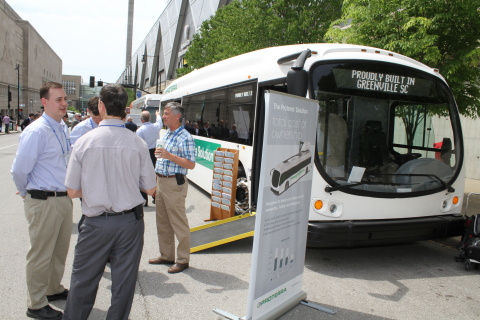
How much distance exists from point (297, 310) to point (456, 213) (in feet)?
10.5

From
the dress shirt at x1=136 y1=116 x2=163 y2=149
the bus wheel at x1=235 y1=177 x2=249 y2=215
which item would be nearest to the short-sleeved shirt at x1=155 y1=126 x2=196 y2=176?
the bus wheel at x1=235 y1=177 x2=249 y2=215

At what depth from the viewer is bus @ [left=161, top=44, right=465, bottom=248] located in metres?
5.13

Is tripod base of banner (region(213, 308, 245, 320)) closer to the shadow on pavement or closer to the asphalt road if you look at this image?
the asphalt road

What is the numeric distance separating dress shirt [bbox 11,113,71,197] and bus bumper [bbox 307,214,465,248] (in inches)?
113

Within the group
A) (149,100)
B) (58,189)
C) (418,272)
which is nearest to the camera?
(58,189)

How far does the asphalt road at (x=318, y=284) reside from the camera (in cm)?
404

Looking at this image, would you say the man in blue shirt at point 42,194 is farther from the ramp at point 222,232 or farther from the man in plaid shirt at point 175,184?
the ramp at point 222,232

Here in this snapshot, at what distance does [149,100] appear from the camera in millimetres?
28453

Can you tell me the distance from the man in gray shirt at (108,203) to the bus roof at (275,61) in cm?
303

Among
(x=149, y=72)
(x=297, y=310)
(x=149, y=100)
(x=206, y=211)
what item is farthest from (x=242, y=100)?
(x=149, y=72)

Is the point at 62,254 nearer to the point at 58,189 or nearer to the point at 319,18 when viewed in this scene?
the point at 58,189

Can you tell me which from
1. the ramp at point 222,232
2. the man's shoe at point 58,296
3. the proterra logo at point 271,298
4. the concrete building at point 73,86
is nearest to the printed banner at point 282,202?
the proterra logo at point 271,298

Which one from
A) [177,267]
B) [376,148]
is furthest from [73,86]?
[376,148]

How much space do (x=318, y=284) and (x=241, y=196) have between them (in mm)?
2981
